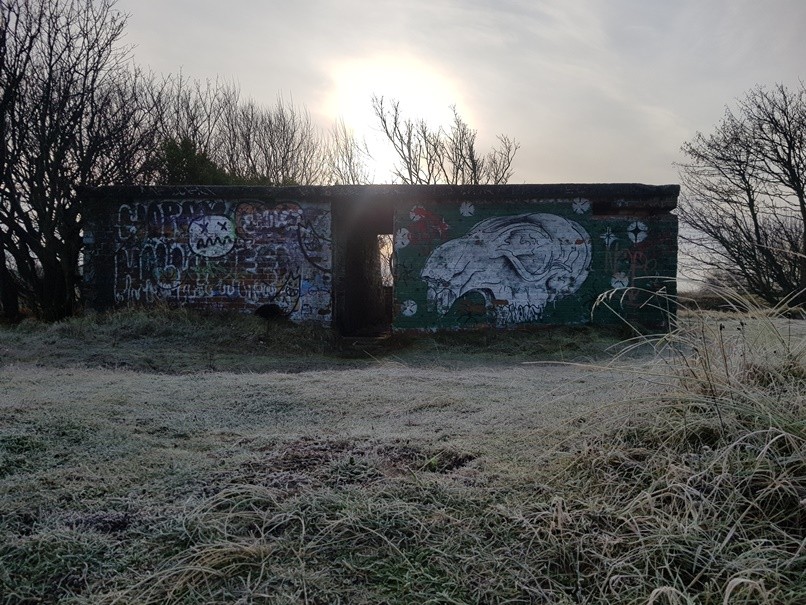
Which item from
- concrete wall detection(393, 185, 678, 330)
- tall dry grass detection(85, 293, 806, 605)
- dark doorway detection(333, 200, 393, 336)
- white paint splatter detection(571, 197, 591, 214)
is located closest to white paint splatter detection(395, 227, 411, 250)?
concrete wall detection(393, 185, 678, 330)

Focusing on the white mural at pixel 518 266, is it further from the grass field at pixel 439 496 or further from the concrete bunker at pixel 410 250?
the grass field at pixel 439 496

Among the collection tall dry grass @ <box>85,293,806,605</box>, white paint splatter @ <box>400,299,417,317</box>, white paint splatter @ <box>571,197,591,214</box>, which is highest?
white paint splatter @ <box>571,197,591,214</box>

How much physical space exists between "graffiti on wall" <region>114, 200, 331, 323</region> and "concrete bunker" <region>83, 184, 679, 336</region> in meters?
0.02

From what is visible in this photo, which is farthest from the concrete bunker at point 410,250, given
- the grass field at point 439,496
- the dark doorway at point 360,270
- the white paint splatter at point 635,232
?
the grass field at point 439,496

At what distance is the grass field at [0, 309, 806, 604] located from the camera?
1.85 meters

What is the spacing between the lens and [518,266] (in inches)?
412

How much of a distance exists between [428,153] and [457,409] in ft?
75.0

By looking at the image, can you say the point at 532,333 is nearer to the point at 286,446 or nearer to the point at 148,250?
the point at 148,250

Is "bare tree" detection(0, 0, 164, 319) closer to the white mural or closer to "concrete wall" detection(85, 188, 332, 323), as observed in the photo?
"concrete wall" detection(85, 188, 332, 323)

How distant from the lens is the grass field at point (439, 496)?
6.06 ft

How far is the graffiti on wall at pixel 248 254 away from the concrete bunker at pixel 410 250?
0.06 feet

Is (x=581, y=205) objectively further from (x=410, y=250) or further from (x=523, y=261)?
(x=410, y=250)

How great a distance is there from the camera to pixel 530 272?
34.3 feet

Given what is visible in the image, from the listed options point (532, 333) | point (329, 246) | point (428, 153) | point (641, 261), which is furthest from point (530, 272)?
point (428, 153)
